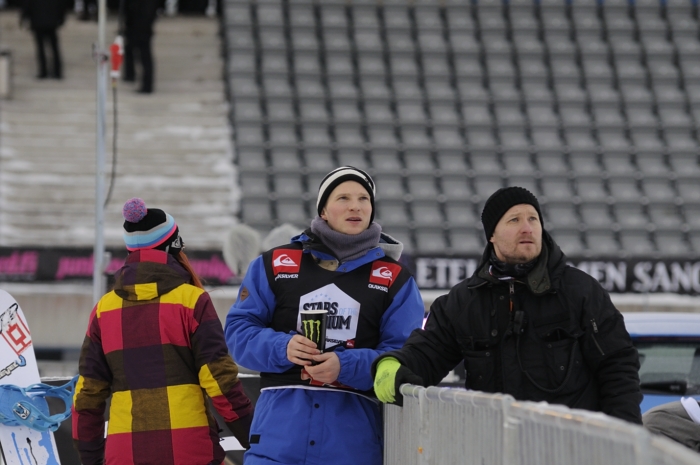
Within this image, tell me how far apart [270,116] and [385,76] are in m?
2.25

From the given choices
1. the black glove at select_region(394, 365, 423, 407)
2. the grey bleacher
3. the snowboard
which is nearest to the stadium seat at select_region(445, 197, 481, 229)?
the grey bleacher

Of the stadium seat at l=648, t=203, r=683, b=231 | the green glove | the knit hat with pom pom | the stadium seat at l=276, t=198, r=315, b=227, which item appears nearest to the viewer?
the green glove

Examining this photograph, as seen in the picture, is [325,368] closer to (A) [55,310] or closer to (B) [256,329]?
(B) [256,329]

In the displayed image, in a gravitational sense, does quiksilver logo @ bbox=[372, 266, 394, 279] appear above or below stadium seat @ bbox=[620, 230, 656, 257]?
above

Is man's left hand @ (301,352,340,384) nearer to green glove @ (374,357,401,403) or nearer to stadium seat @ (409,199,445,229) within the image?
green glove @ (374,357,401,403)

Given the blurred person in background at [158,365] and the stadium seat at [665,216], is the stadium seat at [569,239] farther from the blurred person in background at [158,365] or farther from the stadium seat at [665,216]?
the blurred person in background at [158,365]

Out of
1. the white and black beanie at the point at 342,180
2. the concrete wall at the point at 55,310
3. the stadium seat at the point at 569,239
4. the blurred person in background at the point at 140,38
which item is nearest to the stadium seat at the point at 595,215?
the stadium seat at the point at 569,239

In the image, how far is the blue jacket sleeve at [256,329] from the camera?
3.54 m

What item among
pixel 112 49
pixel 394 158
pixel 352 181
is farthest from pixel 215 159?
pixel 352 181

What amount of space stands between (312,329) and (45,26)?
13.7 meters

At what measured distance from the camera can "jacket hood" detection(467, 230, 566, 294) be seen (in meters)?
3.22

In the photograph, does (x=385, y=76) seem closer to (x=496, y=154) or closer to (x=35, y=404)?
(x=496, y=154)

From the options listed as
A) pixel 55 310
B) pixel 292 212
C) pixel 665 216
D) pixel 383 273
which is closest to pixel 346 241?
pixel 383 273

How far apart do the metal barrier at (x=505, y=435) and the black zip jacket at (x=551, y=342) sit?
0.28 meters
